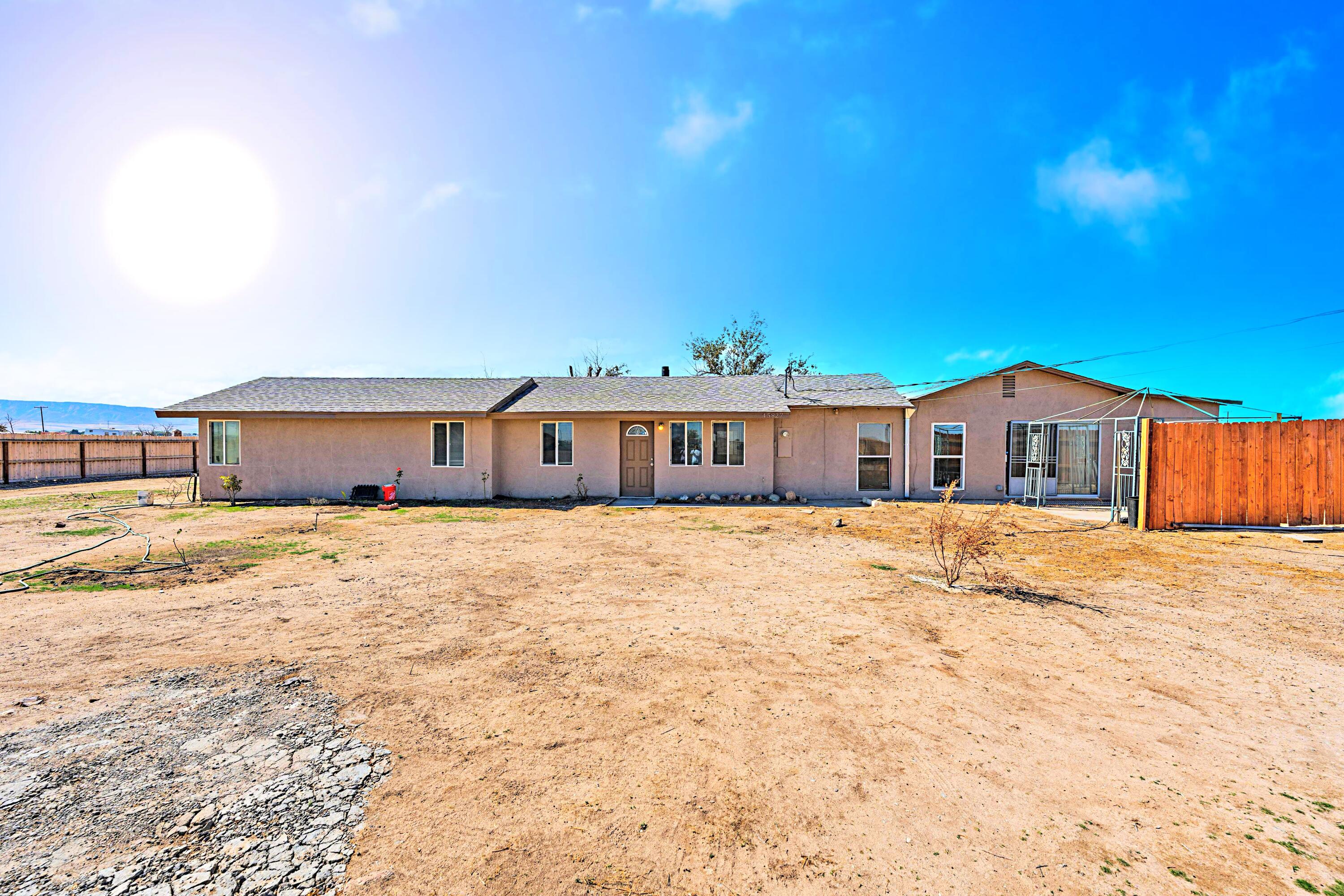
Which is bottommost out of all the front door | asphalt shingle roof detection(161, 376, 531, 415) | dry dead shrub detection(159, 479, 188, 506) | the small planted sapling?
dry dead shrub detection(159, 479, 188, 506)

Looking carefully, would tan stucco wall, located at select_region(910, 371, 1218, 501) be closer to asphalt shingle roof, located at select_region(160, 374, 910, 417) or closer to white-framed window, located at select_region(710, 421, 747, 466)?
asphalt shingle roof, located at select_region(160, 374, 910, 417)

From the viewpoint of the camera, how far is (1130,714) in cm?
361

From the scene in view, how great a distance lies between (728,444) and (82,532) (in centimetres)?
1416

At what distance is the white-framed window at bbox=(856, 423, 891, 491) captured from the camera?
1533 centimetres

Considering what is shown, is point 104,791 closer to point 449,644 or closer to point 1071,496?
point 449,644

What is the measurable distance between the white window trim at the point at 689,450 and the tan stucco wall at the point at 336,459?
5.22m

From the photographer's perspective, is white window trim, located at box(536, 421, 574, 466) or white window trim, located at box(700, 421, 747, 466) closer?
white window trim, located at box(700, 421, 747, 466)

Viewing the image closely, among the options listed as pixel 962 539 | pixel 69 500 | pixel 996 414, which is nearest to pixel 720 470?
pixel 996 414

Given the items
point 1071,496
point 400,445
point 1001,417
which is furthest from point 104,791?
point 1071,496

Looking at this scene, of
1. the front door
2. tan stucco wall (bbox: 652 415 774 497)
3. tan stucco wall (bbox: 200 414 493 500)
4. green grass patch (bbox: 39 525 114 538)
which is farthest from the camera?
tan stucco wall (bbox: 200 414 493 500)

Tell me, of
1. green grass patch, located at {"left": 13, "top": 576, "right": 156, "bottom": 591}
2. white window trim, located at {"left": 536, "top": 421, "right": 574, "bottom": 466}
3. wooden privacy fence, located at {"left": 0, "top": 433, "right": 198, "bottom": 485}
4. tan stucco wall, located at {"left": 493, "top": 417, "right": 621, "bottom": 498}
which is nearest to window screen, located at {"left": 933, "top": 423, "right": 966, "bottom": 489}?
tan stucco wall, located at {"left": 493, "top": 417, "right": 621, "bottom": 498}

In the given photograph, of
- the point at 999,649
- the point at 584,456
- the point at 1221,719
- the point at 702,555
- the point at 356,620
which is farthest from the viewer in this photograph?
the point at 584,456

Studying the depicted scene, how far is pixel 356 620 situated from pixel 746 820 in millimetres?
4531

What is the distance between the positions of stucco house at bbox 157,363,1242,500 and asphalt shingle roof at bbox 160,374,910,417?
101mm
